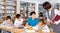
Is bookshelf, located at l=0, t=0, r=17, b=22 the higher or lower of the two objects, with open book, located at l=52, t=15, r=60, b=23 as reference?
higher

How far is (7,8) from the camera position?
6.17m

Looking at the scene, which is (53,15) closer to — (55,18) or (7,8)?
(55,18)

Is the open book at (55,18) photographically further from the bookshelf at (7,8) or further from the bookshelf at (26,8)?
the bookshelf at (7,8)

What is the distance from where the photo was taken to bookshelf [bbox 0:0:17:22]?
20.0ft

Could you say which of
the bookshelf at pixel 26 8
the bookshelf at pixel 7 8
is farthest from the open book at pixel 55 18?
the bookshelf at pixel 7 8

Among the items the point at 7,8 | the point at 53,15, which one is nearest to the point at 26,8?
the point at 7,8

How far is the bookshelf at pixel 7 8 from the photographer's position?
6.09 m

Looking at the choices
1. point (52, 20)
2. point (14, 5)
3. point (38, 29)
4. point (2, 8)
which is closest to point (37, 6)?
point (14, 5)

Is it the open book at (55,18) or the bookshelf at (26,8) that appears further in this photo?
the bookshelf at (26,8)

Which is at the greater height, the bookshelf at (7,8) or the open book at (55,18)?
the bookshelf at (7,8)

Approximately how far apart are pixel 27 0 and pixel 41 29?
105 inches

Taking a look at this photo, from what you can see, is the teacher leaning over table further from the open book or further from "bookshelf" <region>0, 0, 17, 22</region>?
"bookshelf" <region>0, 0, 17, 22</region>

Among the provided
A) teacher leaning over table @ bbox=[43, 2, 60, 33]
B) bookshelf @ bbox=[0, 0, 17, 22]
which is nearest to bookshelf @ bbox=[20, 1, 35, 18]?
bookshelf @ bbox=[0, 0, 17, 22]

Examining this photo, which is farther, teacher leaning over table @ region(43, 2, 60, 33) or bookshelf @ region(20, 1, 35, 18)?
bookshelf @ region(20, 1, 35, 18)
